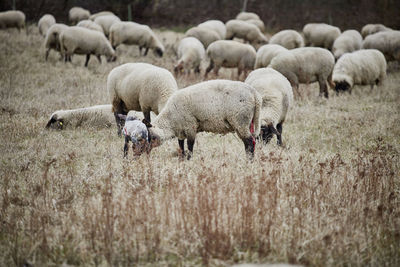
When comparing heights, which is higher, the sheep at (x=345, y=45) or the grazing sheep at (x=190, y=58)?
the sheep at (x=345, y=45)

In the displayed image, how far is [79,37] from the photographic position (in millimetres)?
14422

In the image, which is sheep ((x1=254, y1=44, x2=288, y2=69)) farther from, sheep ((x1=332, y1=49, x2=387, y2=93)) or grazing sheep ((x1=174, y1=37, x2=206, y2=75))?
grazing sheep ((x1=174, y1=37, x2=206, y2=75))

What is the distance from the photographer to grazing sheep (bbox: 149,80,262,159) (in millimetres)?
5691

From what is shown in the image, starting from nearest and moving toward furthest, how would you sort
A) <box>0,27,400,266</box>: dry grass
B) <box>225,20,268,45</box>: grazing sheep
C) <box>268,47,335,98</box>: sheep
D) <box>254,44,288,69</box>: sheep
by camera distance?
<box>0,27,400,266</box>: dry grass < <box>268,47,335,98</box>: sheep < <box>254,44,288,69</box>: sheep < <box>225,20,268,45</box>: grazing sheep

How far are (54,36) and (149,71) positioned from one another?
939 centimetres

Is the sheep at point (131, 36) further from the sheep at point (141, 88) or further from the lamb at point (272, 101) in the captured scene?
the lamb at point (272, 101)

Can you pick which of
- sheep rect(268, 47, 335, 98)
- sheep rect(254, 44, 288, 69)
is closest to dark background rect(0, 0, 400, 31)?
sheep rect(254, 44, 288, 69)

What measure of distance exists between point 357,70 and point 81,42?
9416 mm

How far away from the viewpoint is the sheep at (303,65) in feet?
36.0

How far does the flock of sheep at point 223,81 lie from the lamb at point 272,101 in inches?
0.7

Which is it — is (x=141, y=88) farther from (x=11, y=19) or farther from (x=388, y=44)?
(x=11, y=19)

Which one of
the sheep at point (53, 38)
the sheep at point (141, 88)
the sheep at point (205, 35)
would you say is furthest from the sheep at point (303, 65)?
Result: the sheep at point (53, 38)

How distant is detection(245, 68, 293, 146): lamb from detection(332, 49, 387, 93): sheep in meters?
5.30

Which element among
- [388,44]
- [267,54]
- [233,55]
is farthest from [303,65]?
[388,44]
